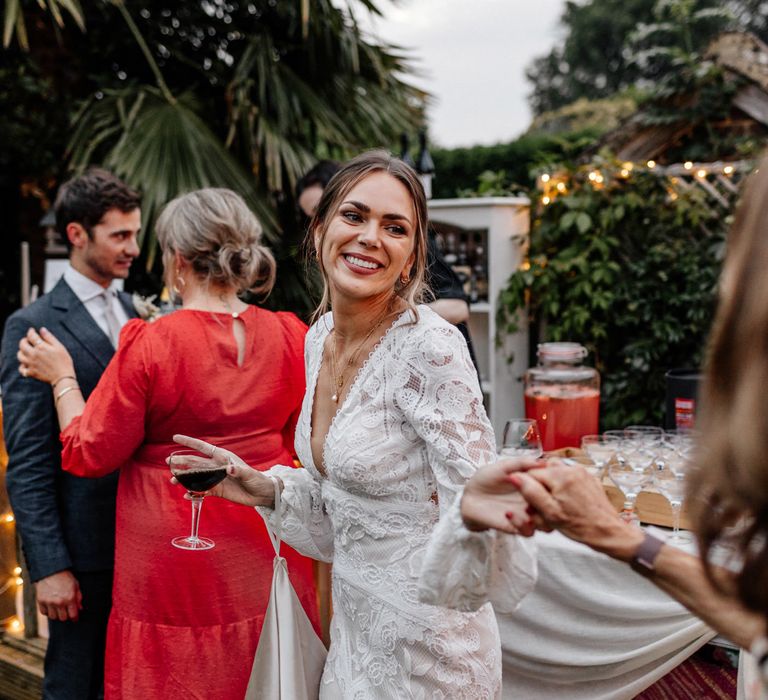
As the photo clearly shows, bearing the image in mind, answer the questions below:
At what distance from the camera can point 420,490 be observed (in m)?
1.38

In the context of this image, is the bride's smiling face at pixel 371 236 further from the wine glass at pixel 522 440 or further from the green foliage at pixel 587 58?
the green foliage at pixel 587 58

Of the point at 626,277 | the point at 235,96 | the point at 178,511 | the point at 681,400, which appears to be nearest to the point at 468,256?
the point at 626,277

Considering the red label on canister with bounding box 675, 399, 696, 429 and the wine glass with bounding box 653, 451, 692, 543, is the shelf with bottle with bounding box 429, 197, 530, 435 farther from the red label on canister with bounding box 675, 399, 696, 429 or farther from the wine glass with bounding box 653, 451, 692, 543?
the wine glass with bounding box 653, 451, 692, 543

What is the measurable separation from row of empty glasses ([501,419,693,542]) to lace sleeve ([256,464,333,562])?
2.65ft

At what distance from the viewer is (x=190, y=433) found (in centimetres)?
191

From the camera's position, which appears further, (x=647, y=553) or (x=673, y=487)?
(x=673, y=487)

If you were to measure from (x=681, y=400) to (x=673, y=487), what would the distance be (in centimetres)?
91

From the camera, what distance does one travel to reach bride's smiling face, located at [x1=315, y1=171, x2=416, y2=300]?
4.83ft

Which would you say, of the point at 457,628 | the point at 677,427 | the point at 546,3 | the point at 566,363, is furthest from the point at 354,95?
the point at 546,3

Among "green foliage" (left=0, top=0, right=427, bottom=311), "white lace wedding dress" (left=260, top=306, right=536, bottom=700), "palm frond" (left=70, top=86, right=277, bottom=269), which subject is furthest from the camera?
"green foliage" (left=0, top=0, right=427, bottom=311)

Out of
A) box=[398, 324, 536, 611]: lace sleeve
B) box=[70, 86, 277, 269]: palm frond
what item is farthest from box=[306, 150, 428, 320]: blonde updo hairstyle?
box=[70, 86, 277, 269]: palm frond

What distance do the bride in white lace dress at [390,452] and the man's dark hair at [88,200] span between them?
1.04 m

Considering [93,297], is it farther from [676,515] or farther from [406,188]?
[676,515]

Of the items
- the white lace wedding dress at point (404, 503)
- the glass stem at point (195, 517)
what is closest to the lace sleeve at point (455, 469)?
the white lace wedding dress at point (404, 503)
